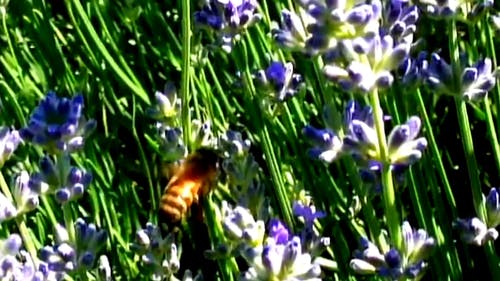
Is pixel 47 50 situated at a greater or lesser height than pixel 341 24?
lesser

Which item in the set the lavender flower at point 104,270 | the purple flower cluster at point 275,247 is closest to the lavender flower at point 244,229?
the purple flower cluster at point 275,247

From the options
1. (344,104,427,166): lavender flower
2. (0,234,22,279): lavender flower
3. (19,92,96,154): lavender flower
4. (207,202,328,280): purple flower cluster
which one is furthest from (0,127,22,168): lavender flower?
(344,104,427,166): lavender flower

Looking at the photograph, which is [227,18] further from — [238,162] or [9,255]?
[9,255]

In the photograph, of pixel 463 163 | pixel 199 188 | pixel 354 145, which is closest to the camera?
pixel 354 145

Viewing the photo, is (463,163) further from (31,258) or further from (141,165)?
(31,258)

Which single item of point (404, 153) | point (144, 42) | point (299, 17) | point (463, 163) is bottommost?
point (463, 163)

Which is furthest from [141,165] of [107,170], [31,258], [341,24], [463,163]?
[341,24]
